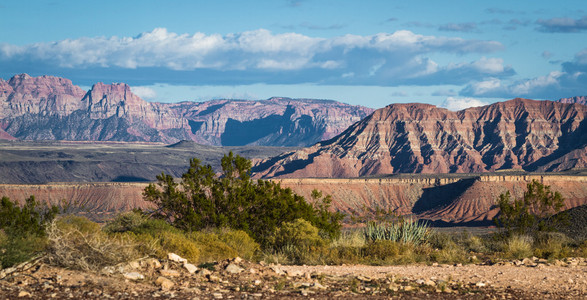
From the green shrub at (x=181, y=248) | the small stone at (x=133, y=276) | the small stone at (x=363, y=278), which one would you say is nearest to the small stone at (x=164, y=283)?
the small stone at (x=133, y=276)

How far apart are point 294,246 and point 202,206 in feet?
24.8

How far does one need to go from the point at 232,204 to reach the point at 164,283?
14.9 metres

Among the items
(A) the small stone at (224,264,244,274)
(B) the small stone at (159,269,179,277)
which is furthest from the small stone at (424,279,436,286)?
(B) the small stone at (159,269,179,277)

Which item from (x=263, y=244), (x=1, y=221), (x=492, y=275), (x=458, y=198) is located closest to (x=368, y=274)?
(x=492, y=275)

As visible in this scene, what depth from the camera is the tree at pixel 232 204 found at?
96.6ft

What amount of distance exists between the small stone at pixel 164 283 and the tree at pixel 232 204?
13098mm

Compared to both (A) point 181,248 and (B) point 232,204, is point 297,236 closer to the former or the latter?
(A) point 181,248

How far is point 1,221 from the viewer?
110 feet

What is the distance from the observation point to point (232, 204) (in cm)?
2984

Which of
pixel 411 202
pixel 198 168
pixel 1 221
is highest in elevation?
pixel 198 168

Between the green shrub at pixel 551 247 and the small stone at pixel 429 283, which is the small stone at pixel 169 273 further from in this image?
the green shrub at pixel 551 247

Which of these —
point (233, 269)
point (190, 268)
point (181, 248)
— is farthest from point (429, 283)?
point (181, 248)

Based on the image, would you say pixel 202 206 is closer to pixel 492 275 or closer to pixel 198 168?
pixel 198 168

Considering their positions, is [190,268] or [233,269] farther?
[233,269]
